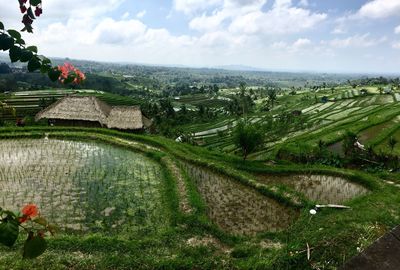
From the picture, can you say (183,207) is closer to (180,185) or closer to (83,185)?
(180,185)

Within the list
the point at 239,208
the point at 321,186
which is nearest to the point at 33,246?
the point at 239,208

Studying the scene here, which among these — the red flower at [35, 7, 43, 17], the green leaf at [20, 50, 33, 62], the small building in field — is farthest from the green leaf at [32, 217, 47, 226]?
the small building in field

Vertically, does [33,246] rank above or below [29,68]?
below

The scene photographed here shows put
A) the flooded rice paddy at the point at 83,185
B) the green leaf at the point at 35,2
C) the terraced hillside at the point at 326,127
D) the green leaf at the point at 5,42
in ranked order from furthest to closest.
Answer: the terraced hillside at the point at 326,127, the flooded rice paddy at the point at 83,185, the green leaf at the point at 5,42, the green leaf at the point at 35,2

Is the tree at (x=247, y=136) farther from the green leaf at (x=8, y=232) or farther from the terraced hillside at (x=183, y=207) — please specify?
the green leaf at (x=8, y=232)

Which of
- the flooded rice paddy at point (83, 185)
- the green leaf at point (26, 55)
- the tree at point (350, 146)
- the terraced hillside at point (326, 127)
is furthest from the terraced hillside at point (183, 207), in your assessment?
the terraced hillside at point (326, 127)

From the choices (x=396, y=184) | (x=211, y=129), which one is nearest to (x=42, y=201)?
(x=396, y=184)

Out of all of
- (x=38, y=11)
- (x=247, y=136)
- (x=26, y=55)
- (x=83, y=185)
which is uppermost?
(x=38, y=11)
